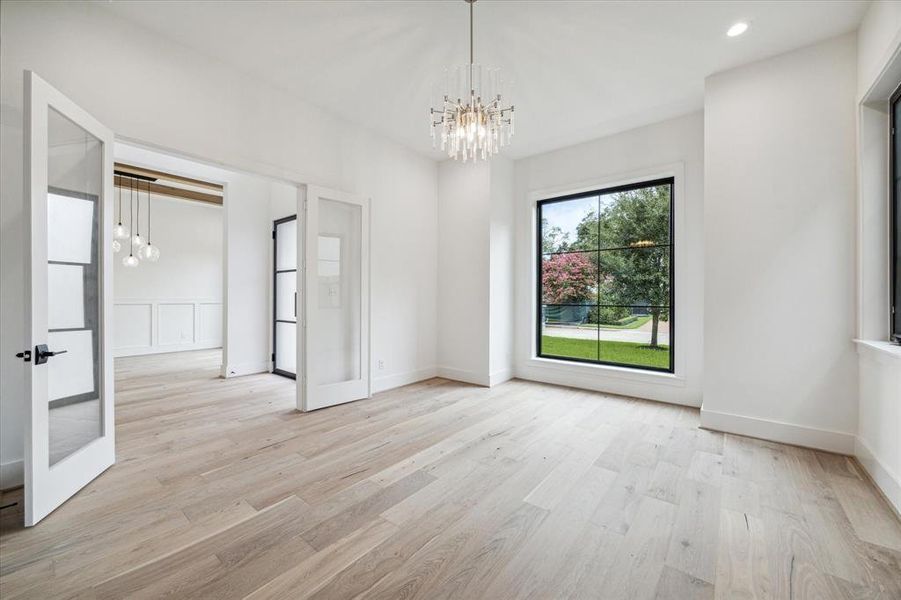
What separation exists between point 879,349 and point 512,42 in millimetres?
3240

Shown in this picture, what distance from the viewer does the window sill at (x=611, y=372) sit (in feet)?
13.4

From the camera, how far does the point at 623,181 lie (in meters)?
4.45

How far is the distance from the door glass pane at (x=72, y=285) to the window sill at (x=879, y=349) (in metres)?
4.80

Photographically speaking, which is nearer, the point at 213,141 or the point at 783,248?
the point at 783,248

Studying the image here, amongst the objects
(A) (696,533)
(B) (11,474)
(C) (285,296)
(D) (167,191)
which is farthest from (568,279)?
(D) (167,191)

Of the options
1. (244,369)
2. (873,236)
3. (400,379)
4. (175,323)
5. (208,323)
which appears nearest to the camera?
(873,236)

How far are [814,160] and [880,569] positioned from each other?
275 cm

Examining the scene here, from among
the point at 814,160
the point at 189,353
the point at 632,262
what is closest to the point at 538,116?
the point at 632,262

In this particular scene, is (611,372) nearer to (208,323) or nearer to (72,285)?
(72,285)

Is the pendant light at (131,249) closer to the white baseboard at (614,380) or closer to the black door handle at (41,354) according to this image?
the black door handle at (41,354)

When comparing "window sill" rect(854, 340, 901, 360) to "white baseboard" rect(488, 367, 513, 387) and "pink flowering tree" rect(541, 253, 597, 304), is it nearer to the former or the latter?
"pink flowering tree" rect(541, 253, 597, 304)

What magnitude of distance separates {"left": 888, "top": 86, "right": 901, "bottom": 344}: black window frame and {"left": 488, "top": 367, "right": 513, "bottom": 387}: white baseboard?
347cm

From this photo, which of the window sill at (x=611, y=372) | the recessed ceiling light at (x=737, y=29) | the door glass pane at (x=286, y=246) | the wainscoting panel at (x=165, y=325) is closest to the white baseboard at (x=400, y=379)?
the window sill at (x=611, y=372)

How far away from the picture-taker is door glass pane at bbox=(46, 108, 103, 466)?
7.23 feet
